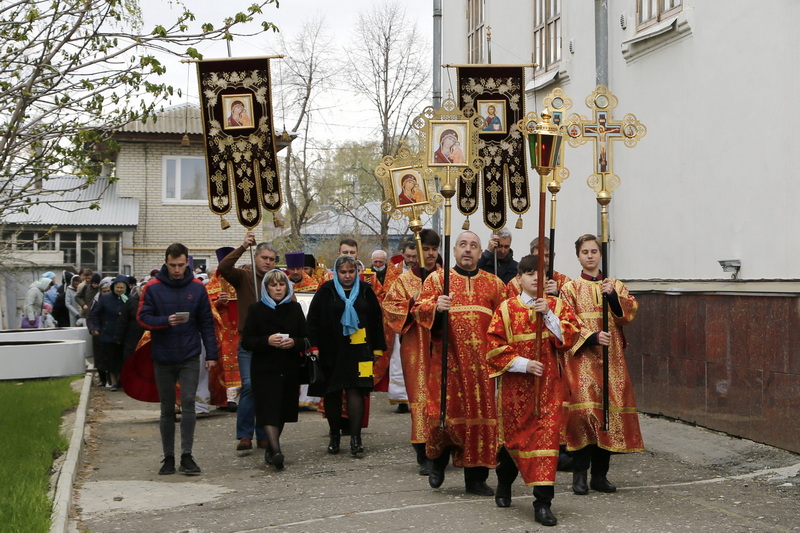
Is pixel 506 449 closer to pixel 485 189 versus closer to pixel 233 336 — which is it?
pixel 485 189

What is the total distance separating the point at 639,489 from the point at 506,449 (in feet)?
4.56

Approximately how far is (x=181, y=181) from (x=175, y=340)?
84.7 ft

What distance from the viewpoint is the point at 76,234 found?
3472 centimetres

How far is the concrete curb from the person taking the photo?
286 inches

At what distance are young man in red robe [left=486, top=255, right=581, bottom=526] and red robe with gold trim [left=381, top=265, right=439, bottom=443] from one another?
1.75m

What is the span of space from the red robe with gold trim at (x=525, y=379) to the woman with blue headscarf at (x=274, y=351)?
2898mm

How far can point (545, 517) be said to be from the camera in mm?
7074

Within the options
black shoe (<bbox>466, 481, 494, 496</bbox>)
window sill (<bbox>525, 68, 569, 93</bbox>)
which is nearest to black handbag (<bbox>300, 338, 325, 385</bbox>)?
black shoe (<bbox>466, 481, 494, 496</bbox>)

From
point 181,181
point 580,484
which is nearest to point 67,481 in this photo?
point 580,484

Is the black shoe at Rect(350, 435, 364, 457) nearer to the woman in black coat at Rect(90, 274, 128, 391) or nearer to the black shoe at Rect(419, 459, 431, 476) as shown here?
the black shoe at Rect(419, 459, 431, 476)

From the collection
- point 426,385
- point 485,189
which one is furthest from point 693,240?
point 426,385

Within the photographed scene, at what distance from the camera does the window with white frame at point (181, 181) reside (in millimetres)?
34656

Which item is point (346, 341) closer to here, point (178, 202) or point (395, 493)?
point (395, 493)

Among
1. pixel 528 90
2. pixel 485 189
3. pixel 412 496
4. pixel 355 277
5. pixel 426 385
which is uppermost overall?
pixel 528 90
